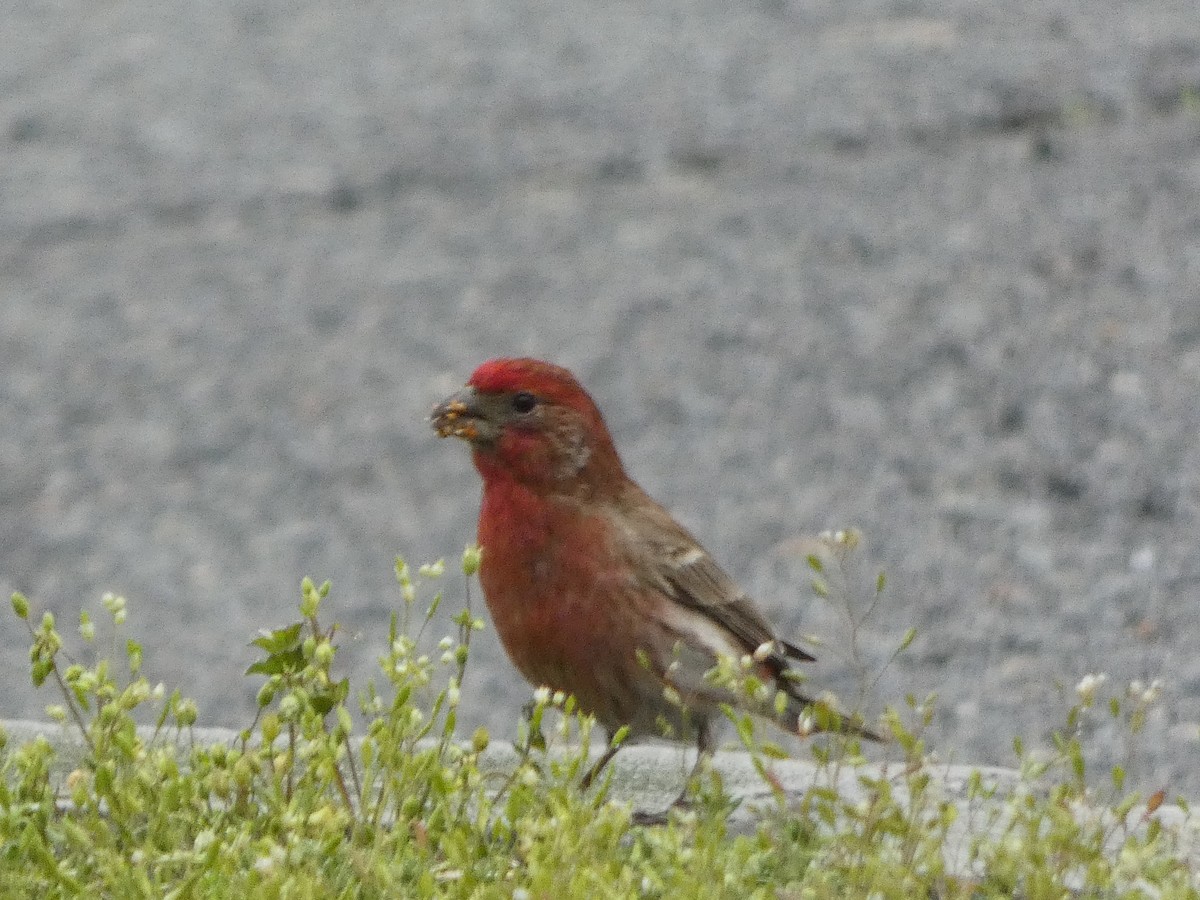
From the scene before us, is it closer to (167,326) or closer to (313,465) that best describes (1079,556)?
(313,465)

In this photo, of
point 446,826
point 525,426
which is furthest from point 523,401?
point 446,826

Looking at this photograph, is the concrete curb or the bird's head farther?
the bird's head

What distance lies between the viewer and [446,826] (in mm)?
3344

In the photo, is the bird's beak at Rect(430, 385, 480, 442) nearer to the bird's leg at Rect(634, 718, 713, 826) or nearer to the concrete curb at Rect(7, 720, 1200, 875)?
the concrete curb at Rect(7, 720, 1200, 875)

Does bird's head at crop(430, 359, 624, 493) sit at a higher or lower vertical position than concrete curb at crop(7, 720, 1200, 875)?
higher

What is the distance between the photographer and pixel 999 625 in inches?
241

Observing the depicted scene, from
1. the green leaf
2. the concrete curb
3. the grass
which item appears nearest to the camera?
the grass

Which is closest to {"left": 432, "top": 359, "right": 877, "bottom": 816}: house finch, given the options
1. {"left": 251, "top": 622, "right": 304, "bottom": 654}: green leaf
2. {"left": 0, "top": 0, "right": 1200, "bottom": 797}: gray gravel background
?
{"left": 251, "top": 622, "right": 304, "bottom": 654}: green leaf

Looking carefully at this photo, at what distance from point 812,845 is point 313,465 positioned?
4.26 metres

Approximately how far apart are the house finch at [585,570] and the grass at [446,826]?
475mm

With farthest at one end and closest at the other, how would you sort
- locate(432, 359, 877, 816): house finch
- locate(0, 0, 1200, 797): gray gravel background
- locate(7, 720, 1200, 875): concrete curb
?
locate(0, 0, 1200, 797): gray gravel background
locate(432, 359, 877, 816): house finch
locate(7, 720, 1200, 875): concrete curb

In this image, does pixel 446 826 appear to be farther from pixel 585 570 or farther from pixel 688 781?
pixel 585 570

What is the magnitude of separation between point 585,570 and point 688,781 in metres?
0.64

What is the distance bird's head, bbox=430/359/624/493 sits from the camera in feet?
14.0
